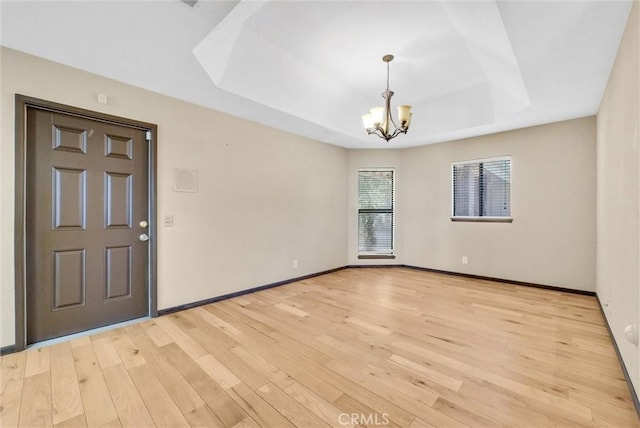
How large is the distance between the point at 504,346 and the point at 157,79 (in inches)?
159

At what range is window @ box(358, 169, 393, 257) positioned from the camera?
5.61 m

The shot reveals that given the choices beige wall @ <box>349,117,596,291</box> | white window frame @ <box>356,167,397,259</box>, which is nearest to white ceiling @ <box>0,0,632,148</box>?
beige wall @ <box>349,117,596,291</box>

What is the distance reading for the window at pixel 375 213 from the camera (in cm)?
561

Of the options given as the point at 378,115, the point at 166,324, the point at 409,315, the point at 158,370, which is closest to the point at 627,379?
the point at 409,315

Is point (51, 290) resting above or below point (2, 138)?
below

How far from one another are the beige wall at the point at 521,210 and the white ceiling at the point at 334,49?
1.70 feet

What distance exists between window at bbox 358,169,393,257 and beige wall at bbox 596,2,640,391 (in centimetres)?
323

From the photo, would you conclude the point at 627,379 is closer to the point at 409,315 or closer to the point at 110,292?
the point at 409,315

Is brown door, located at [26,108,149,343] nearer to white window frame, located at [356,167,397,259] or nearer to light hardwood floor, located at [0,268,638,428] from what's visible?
light hardwood floor, located at [0,268,638,428]

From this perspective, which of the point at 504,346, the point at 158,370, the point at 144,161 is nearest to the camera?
the point at 158,370

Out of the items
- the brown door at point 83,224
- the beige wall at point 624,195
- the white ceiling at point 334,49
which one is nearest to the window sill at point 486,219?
the white ceiling at point 334,49

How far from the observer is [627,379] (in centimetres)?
184

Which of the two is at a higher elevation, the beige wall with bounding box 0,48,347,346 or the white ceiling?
the white ceiling

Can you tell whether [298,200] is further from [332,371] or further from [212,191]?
[332,371]
